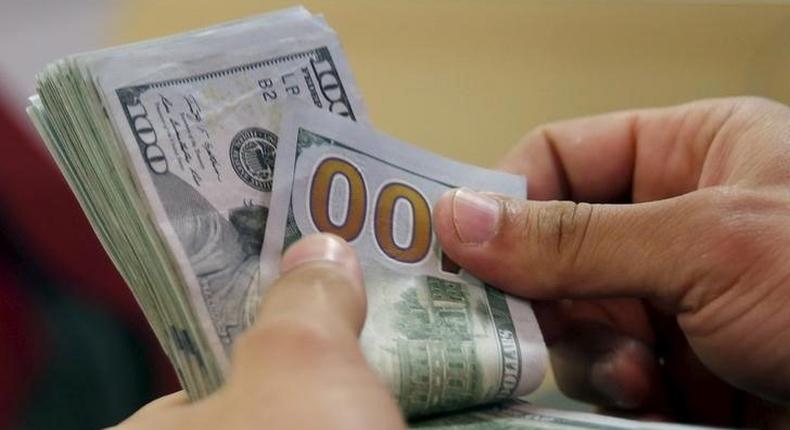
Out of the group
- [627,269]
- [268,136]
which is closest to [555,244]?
[627,269]

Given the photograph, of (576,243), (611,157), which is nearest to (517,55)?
(611,157)

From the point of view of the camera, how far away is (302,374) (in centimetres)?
35

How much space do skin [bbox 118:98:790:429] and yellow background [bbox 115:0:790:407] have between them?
1.24 ft

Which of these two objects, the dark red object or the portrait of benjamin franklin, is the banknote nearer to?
the portrait of benjamin franklin

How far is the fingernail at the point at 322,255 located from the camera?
441 mm

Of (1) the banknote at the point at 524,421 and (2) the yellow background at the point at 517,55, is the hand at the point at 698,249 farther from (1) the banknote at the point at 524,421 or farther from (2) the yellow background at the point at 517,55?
(2) the yellow background at the point at 517,55

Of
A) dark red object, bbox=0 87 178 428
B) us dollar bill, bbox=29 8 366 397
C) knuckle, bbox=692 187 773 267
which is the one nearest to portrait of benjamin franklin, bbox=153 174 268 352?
us dollar bill, bbox=29 8 366 397

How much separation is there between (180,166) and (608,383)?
0.43 metres

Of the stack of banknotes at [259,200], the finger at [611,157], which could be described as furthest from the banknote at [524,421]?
the finger at [611,157]

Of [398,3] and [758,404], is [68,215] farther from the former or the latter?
[758,404]

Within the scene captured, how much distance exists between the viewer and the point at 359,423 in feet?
1.11

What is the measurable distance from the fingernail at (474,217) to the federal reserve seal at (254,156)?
13 cm

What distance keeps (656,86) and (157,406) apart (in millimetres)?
907

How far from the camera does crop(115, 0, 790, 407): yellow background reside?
45.9 inches
